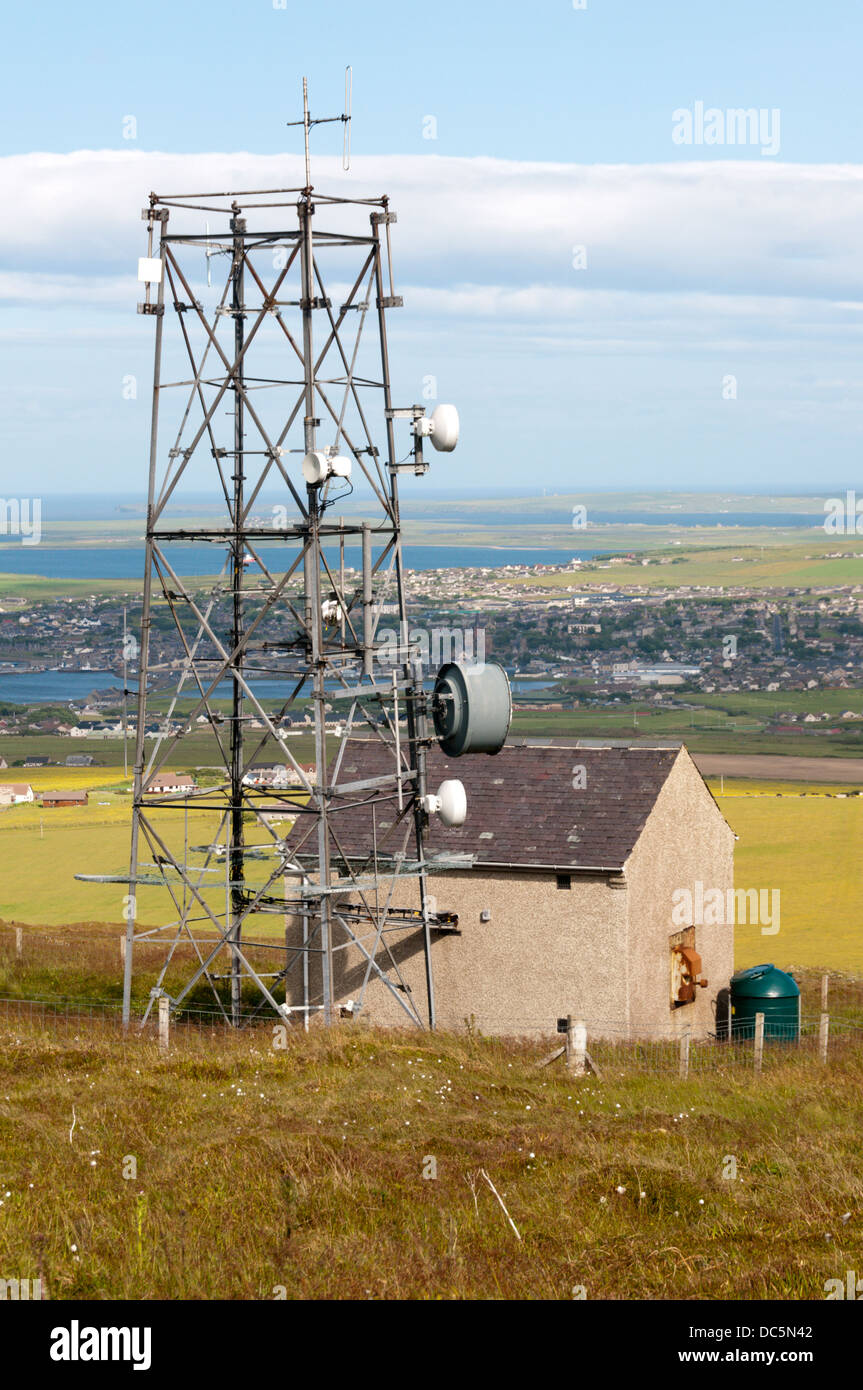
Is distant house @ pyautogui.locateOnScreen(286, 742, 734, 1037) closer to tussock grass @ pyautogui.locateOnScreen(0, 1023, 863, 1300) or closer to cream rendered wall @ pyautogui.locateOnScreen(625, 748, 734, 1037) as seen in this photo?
cream rendered wall @ pyautogui.locateOnScreen(625, 748, 734, 1037)

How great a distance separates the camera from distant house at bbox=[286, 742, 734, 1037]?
74.8 ft

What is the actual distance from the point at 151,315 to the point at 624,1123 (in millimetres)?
12702

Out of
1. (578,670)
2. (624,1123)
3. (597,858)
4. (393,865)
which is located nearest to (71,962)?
(393,865)

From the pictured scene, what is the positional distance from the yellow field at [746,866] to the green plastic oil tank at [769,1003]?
6.53 metres

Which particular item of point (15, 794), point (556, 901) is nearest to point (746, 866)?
point (556, 901)

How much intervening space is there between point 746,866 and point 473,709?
26533 mm

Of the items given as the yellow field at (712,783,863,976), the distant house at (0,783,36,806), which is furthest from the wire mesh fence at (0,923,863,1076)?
the distant house at (0,783,36,806)

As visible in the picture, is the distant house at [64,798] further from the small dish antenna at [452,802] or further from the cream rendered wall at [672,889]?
the small dish antenna at [452,802]

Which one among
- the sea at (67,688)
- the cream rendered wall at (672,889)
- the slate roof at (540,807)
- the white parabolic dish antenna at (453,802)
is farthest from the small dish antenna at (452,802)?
the sea at (67,688)

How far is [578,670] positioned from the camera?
7362 inches

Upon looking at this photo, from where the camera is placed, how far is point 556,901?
23.0m

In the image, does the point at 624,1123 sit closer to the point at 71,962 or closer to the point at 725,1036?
the point at 725,1036

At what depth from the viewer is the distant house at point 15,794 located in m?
72.5

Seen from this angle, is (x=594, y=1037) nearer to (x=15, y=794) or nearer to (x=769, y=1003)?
(x=769, y=1003)
